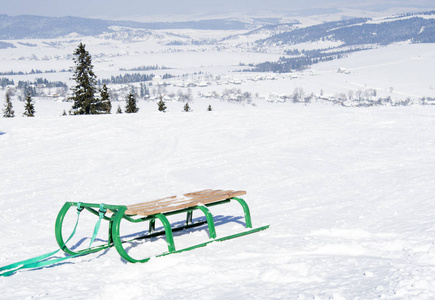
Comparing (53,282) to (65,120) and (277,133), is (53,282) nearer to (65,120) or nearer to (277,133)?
(277,133)

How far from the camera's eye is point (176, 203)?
23.1 feet

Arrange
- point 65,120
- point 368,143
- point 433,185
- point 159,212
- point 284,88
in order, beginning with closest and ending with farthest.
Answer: point 159,212, point 433,185, point 368,143, point 65,120, point 284,88

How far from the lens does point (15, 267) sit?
19.8ft

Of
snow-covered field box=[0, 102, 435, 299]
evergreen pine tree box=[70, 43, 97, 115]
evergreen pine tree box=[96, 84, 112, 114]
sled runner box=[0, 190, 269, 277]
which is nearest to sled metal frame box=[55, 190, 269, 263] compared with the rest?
sled runner box=[0, 190, 269, 277]

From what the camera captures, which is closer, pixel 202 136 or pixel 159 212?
pixel 159 212

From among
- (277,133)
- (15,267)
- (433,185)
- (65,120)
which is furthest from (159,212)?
(65,120)

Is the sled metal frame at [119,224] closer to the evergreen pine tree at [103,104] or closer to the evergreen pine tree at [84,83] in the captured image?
the evergreen pine tree at [84,83]

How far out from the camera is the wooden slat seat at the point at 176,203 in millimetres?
6535

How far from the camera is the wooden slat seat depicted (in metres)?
6.54

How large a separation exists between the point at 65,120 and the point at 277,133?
1040cm

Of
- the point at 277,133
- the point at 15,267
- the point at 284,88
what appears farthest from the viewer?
the point at 284,88

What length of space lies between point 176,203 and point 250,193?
3.94 metres

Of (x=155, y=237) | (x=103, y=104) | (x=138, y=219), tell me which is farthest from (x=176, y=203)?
(x=103, y=104)

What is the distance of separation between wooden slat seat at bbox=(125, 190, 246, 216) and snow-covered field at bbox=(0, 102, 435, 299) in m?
0.60
